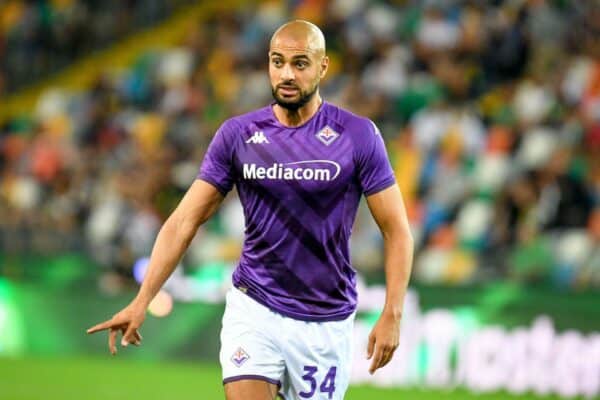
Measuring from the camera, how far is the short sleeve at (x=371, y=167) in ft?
20.9

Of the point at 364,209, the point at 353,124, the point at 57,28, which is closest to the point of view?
the point at 353,124

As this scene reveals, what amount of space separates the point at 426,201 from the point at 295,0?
197 inches

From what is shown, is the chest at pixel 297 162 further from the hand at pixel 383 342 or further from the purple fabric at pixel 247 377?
the purple fabric at pixel 247 377

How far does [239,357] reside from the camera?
6.34 m

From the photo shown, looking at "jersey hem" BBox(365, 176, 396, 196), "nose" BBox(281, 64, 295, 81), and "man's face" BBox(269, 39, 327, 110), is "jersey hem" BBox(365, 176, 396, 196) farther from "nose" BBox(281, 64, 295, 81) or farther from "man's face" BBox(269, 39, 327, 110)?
"nose" BBox(281, 64, 295, 81)

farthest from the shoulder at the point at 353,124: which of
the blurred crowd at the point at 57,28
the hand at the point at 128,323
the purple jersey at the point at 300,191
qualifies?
the blurred crowd at the point at 57,28

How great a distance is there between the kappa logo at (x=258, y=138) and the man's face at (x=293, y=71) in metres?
0.20

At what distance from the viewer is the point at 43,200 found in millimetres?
17219

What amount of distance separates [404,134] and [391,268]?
9.24 meters

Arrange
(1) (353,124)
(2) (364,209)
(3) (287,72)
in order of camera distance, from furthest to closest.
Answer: (2) (364,209) < (1) (353,124) < (3) (287,72)

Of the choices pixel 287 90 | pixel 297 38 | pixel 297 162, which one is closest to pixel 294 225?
pixel 297 162

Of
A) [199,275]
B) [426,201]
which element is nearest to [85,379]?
[199,275]

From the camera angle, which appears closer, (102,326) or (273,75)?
(102,326)

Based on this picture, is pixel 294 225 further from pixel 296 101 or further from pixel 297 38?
pixel 297 38
